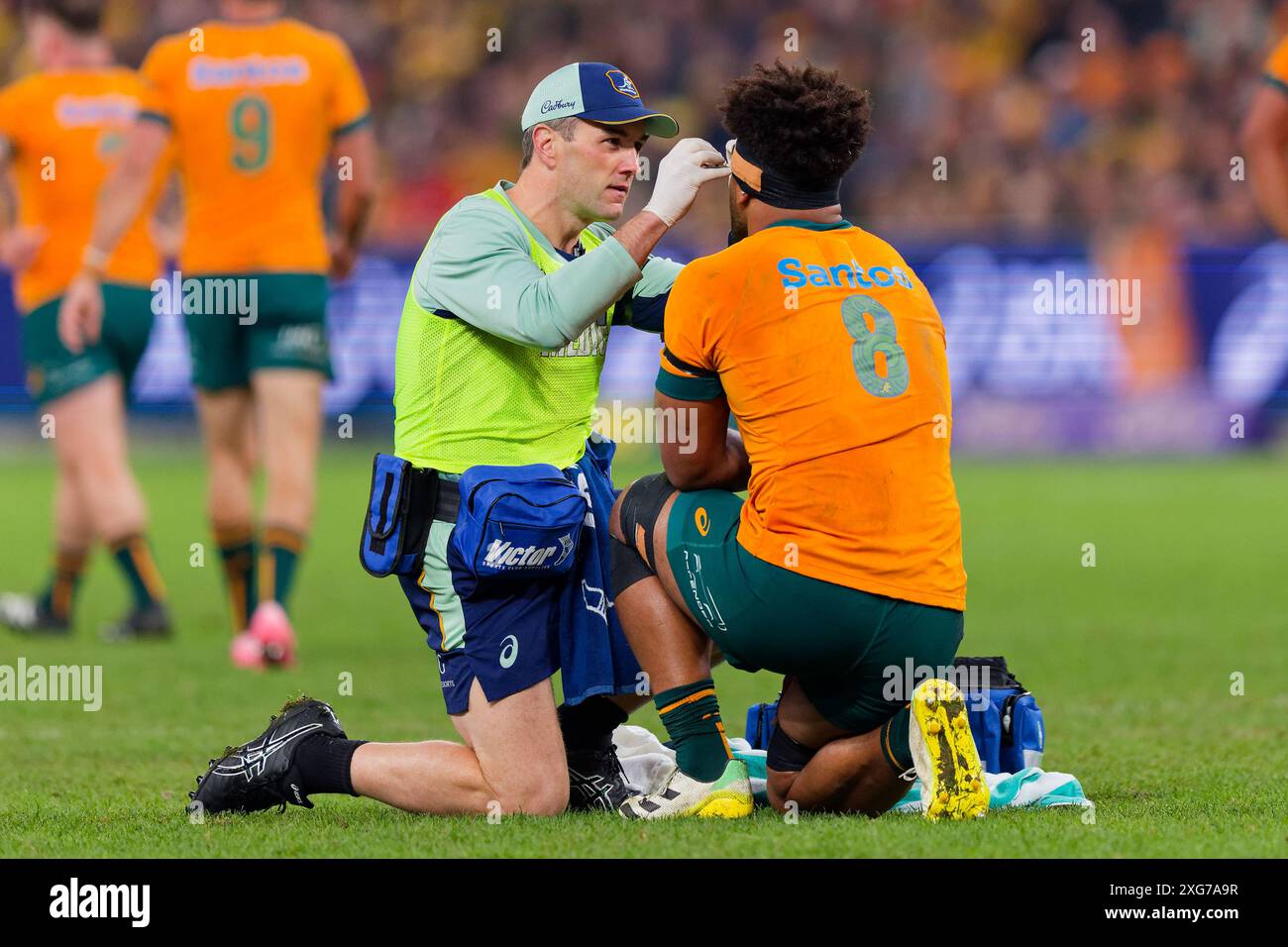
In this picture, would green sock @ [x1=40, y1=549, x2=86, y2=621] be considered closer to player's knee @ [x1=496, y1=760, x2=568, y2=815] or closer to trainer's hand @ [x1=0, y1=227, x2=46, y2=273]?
trainer's hand @ [x1=0, y1=227, x2=46, y2=273]

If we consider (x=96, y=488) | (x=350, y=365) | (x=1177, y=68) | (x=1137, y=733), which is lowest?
(x=1137, y=733)

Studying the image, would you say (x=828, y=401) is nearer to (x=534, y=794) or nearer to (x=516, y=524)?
(x=516, y=524)

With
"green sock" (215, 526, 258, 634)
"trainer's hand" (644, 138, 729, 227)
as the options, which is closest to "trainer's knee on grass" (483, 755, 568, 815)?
"trainer's hand" (644, 138, 729, 227)

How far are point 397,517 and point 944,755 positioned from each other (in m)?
1.52

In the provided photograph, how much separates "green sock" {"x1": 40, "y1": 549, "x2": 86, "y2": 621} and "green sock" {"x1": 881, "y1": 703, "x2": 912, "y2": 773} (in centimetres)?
580

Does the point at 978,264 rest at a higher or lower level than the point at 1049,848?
higher

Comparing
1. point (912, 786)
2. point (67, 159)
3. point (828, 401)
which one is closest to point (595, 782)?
point (912, 786)

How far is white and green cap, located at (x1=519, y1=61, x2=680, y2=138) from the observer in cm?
507

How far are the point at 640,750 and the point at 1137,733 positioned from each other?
6.10 feet

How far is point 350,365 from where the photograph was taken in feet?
54.3

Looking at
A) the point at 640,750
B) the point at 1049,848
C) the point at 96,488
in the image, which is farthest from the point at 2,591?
the point at 1049,848

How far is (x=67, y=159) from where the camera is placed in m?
9.72

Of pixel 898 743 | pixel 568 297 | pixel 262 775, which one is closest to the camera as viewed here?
pixel 898 743

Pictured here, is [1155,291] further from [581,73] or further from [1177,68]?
[581,73]
